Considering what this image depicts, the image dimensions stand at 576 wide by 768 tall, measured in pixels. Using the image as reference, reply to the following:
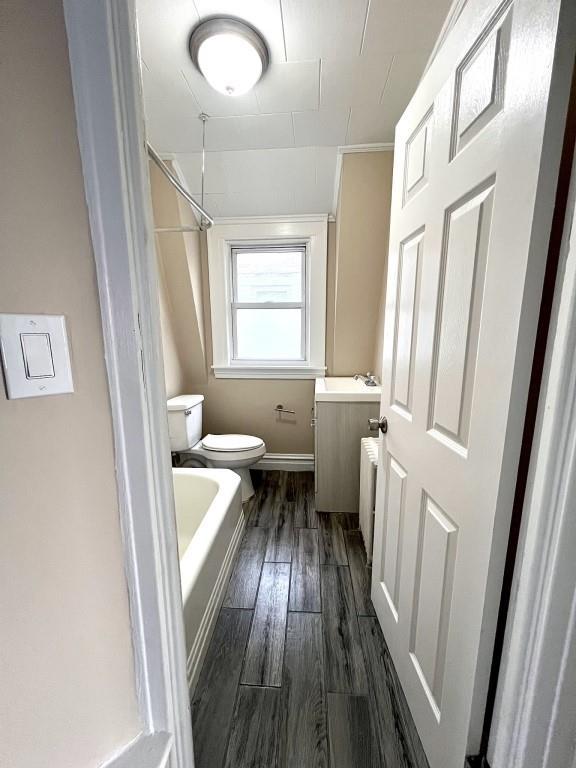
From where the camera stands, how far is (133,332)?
1.66ft

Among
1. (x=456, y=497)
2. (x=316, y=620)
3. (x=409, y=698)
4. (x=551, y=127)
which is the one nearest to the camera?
(x=551, y=127)

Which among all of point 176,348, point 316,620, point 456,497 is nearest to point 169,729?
point 456,497

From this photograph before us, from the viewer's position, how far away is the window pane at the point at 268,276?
2653mm

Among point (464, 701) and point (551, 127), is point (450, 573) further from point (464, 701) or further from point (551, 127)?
point (551, 127)

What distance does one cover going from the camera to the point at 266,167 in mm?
1955

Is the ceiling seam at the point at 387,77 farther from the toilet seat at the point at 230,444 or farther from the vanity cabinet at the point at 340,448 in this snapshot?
the toilet seat at the point at 230,444

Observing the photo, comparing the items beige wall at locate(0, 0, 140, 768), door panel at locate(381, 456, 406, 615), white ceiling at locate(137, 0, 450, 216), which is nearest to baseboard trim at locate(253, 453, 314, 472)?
door panel at locate(381, 456, 406, 615)

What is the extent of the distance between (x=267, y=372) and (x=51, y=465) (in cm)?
230

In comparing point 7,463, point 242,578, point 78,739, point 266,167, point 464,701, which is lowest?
point 242,578

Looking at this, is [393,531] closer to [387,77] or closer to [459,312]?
[459,312]

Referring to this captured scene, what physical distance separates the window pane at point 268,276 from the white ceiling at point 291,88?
0.58 metres

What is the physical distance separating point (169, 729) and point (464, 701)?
658 mm

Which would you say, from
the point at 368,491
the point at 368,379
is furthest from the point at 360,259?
the point at 368,491

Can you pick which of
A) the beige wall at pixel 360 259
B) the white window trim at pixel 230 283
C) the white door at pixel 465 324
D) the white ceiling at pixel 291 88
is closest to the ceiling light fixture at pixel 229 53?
the white ceiling at pixel 291 88
